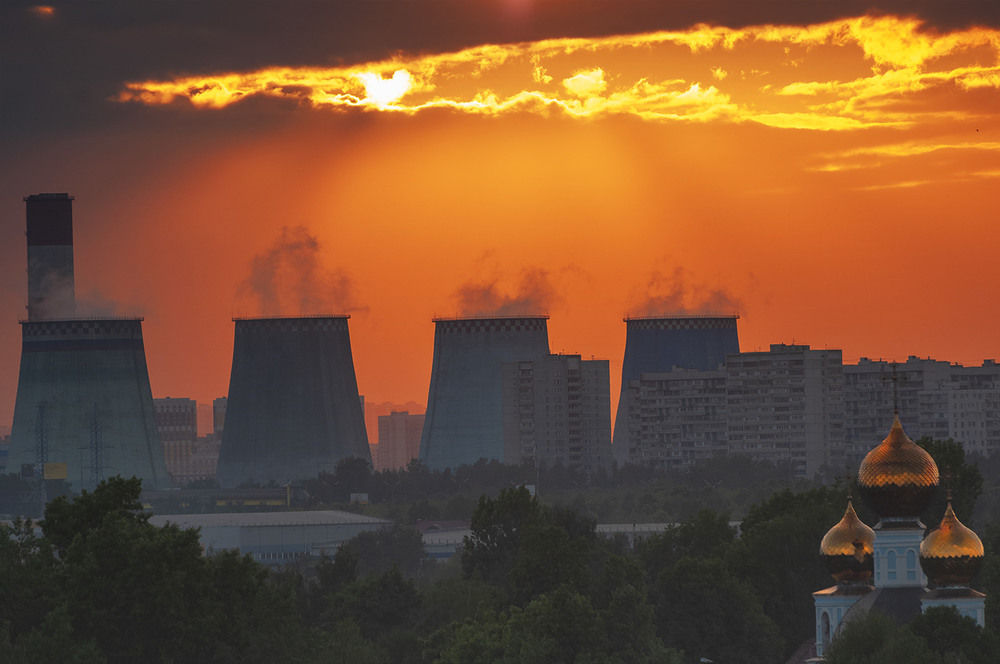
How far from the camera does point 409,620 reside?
47219 mm

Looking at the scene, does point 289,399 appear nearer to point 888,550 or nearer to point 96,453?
point 96,453

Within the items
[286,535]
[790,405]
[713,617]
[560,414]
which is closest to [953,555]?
[713,617]

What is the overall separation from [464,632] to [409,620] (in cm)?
757

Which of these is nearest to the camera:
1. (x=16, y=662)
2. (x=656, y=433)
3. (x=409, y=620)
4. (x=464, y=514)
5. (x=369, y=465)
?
(x=16, y=662)

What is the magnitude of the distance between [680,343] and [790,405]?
10.9 metres

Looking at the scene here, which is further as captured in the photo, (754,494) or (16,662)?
(754,494)

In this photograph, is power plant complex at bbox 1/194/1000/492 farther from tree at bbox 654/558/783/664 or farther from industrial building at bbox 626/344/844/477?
tree at bbox 654/558/783/664

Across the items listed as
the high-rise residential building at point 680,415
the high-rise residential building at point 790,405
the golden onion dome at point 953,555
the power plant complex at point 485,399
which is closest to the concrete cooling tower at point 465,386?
the power plant complex at point 485,399

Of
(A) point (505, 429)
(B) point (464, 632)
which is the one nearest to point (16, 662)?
(B) point (464, 632)

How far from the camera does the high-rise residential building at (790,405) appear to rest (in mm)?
126625

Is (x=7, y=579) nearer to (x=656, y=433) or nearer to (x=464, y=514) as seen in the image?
(x=464, y=514)

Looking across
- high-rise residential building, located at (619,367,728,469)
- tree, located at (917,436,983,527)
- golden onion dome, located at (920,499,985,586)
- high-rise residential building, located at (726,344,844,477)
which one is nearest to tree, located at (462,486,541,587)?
tree, located at (917,436,983,527)

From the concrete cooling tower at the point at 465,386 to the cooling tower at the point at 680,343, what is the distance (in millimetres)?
14124

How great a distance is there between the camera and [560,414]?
132 meters
